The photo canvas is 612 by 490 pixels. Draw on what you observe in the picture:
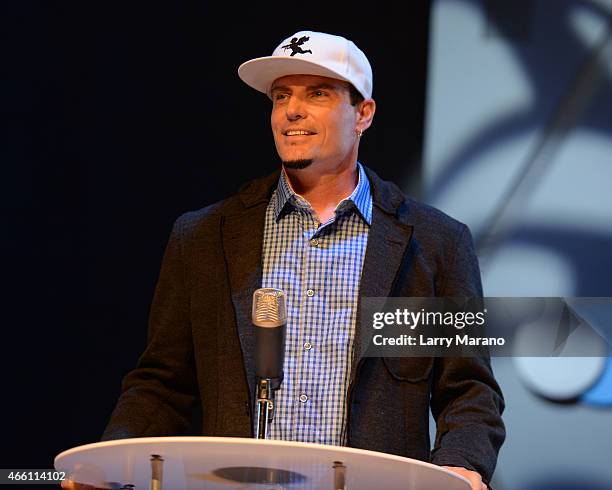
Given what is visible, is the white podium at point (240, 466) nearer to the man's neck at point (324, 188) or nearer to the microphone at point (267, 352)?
the microphone at point (267, 352)

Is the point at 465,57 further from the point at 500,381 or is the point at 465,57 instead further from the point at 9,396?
the point at 9,396

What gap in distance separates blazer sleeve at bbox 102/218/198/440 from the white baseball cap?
45 centimetres

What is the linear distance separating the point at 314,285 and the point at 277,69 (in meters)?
0.55

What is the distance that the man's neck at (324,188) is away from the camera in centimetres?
293

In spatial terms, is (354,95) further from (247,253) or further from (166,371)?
→ (166,371)

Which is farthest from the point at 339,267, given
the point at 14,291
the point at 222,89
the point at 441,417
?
the point at 14,291

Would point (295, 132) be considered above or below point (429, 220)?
above

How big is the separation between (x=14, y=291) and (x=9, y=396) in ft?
1.06

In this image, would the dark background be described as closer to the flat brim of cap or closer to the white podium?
the flat brim of cap

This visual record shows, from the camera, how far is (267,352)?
184 cm

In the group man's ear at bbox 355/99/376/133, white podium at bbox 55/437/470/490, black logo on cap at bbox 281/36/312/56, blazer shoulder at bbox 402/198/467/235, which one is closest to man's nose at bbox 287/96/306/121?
black logo on cap at bbox 281/36/312/56

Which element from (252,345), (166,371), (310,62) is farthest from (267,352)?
(310,62)

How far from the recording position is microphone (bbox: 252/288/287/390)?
1.84 m

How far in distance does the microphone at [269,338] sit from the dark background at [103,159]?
1.73 m
